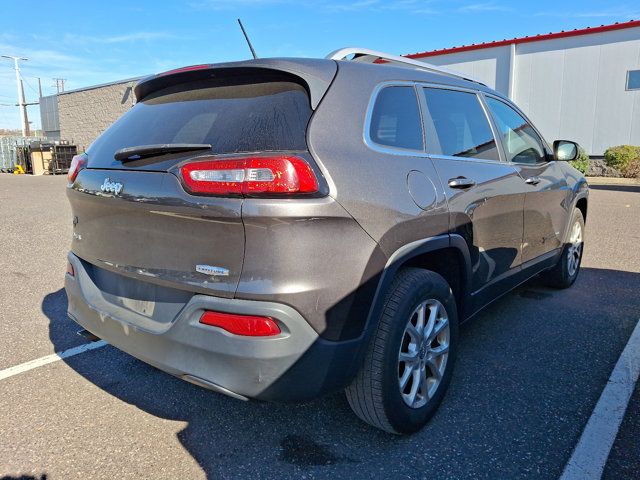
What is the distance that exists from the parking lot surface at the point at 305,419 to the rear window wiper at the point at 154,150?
1387mm

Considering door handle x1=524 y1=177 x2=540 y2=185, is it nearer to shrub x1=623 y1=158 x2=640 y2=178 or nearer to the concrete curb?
the concrete curb

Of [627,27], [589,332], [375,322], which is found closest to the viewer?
[375,322]

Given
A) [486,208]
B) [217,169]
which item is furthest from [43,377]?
[486,208]

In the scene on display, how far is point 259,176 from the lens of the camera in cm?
198

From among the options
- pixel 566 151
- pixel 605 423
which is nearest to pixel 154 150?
pixel 605 423

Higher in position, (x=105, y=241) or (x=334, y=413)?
(x=105, y=241)

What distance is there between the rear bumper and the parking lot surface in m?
0.48

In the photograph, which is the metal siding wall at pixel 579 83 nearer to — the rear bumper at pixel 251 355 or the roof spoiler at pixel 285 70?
the roof spoiler at pixel 285 70

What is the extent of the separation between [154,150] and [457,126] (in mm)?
1810

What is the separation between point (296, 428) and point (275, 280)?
107 cm

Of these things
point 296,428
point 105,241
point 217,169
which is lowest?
point 296,428

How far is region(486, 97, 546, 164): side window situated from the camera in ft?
12.1

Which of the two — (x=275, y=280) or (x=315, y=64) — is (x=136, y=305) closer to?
(x=275, y=280)

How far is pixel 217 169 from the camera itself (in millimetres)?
2029
